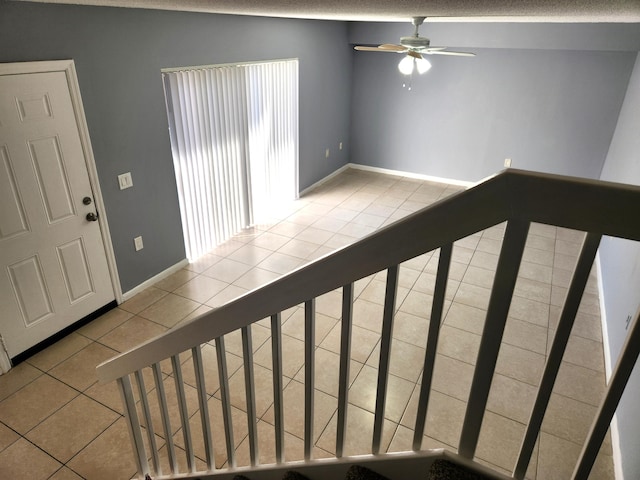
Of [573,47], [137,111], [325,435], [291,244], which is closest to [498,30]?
[573,47]

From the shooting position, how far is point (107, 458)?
7.84 feet

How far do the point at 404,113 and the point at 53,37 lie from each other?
16.9ft

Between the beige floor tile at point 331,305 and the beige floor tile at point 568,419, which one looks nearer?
the beige floor tile at point 568,419

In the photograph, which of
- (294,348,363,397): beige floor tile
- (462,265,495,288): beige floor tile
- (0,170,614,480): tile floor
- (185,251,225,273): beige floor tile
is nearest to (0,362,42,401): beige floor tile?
(0,170,614,480): tile floor

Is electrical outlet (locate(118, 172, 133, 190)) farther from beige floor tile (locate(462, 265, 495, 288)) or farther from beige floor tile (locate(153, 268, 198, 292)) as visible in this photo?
beige floor tile (locate(462, 265, 495, 288))

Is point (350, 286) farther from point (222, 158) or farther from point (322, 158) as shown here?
point (322, 158)

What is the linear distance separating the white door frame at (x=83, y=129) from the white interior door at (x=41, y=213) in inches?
1.2

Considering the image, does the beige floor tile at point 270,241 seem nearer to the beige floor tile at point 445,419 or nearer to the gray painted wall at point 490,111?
the beige floor tile at point 445,419

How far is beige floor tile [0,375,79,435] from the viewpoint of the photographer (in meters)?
2.61

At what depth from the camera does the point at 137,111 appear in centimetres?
350

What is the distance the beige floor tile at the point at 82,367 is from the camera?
2.91 m

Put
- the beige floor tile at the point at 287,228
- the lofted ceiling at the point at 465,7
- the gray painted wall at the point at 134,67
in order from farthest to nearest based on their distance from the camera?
the beige floor tile at the point at 287,228, the gray painted wall at the point at 134,67, the lofted ceiling at the point at 465,7

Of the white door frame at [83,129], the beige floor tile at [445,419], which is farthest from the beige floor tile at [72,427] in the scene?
the beige floor tile at [445,419]

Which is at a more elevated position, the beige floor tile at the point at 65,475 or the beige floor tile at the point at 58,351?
the beige floor tile at the point at 58,351
